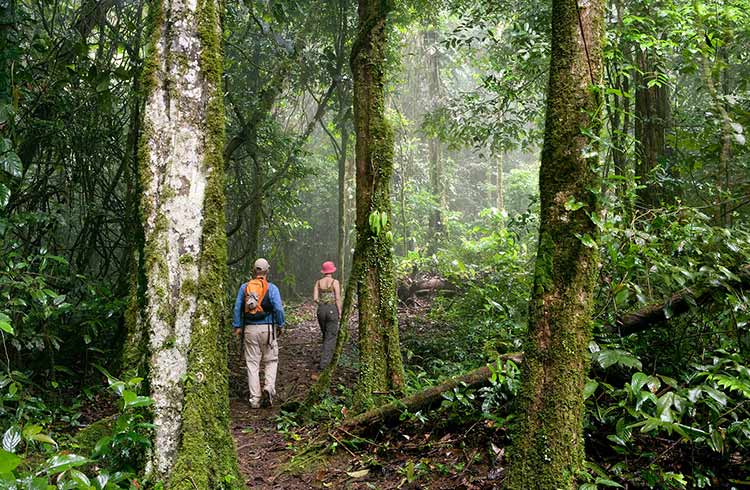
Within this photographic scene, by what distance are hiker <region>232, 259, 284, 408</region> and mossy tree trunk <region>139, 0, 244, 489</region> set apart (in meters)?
4.35

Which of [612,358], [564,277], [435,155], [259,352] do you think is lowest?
[259,352]

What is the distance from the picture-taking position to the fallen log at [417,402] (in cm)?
462

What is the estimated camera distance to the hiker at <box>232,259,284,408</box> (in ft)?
26.0

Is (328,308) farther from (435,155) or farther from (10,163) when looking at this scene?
(435,155)

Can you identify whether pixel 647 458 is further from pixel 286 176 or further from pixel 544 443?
pixel 286 176

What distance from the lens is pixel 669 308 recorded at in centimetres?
403

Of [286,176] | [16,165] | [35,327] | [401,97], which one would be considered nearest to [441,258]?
[286,176]

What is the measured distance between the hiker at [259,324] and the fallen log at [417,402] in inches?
114

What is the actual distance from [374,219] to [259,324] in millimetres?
2965

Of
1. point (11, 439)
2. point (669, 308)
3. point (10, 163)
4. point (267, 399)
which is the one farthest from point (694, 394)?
point (267, 399)

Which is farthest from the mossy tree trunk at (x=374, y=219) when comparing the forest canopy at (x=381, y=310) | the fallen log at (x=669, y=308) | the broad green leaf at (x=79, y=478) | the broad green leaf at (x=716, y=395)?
the broad green leaf at (x=79, y=478)

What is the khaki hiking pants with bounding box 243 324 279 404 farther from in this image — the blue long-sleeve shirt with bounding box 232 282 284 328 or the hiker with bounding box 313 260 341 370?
the hiker with bounding box 313 260 341 370

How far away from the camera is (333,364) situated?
608cm

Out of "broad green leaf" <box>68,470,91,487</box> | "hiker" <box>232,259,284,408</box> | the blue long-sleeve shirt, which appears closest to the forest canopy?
"broad green leaf" <box>68,470,91,487</box>
